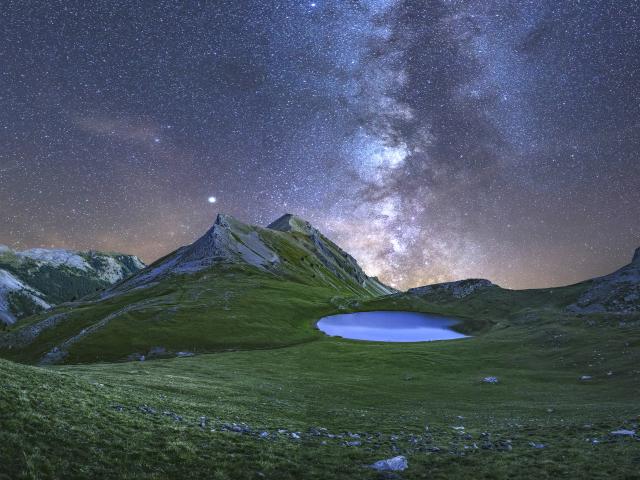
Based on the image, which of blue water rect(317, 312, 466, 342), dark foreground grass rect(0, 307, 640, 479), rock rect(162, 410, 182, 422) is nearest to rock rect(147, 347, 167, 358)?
dark foreground grass rect(0, 307, 640, 479)

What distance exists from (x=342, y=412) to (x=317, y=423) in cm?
563

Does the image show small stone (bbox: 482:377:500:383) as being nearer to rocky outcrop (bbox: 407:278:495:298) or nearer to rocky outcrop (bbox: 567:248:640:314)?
rocky outcrop (bbox: 567:248:640:314)

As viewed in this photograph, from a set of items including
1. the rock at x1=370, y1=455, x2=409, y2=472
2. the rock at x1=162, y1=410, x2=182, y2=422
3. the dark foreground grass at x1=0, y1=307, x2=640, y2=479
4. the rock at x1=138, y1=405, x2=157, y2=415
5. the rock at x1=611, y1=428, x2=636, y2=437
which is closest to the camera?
the dark foreground grass at x1=0, y1=307, x2=640, y2=479

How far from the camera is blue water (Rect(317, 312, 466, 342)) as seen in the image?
115438 mm

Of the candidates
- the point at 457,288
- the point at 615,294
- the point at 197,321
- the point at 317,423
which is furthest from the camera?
the point at 457,288

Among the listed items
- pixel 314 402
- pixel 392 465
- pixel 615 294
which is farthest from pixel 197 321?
pixel 615 294

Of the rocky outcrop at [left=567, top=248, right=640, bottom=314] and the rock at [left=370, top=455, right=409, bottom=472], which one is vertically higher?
the rocky outcrop at [left=567, top=248, right=640, bottom=314]

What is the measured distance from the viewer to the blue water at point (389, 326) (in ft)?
379

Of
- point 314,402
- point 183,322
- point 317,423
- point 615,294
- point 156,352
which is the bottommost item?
point 314,402

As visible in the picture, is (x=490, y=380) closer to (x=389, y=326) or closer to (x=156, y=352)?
(x=156, y=352)

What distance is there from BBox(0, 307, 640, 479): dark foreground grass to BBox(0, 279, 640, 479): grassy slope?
10 centimetres

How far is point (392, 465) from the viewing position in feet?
58.1

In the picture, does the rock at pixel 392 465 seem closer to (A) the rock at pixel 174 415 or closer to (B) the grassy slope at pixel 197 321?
(A) the rock at pixel 174 415

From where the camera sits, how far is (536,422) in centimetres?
3111
